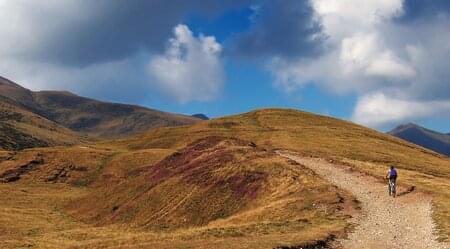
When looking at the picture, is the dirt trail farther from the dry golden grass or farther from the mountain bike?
the dry golden grass

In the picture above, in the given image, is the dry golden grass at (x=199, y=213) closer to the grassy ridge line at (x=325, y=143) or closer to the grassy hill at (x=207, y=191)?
the grassy hill at (x=207, y=191)

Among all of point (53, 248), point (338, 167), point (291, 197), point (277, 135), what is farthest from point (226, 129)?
point (53, 248)

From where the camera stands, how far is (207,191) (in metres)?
67.1

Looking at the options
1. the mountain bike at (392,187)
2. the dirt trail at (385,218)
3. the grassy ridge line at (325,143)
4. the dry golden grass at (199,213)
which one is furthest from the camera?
the grassy ridge line at (325,143)

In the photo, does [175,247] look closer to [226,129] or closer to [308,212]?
[308,212]

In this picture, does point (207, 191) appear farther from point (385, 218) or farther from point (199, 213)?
point (385, 218)

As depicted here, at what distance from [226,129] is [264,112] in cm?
2771

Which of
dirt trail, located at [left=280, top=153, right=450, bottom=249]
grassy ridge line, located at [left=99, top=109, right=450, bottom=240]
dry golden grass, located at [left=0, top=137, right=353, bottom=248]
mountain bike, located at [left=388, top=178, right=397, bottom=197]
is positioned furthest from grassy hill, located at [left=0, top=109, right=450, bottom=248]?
mountain bike, located at [left=388, top=178, right=397, bottom=197]

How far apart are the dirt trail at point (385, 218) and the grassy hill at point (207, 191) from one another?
1483 millimetres

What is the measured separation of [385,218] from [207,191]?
25984mm

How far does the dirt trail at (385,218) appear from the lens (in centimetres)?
3797

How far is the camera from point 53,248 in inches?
1906

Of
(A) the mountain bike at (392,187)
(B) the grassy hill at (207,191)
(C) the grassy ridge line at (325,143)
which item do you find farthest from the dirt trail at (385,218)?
(B) the grassy hill at (207,191)

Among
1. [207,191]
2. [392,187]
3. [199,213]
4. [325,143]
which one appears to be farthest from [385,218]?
[325,143]
